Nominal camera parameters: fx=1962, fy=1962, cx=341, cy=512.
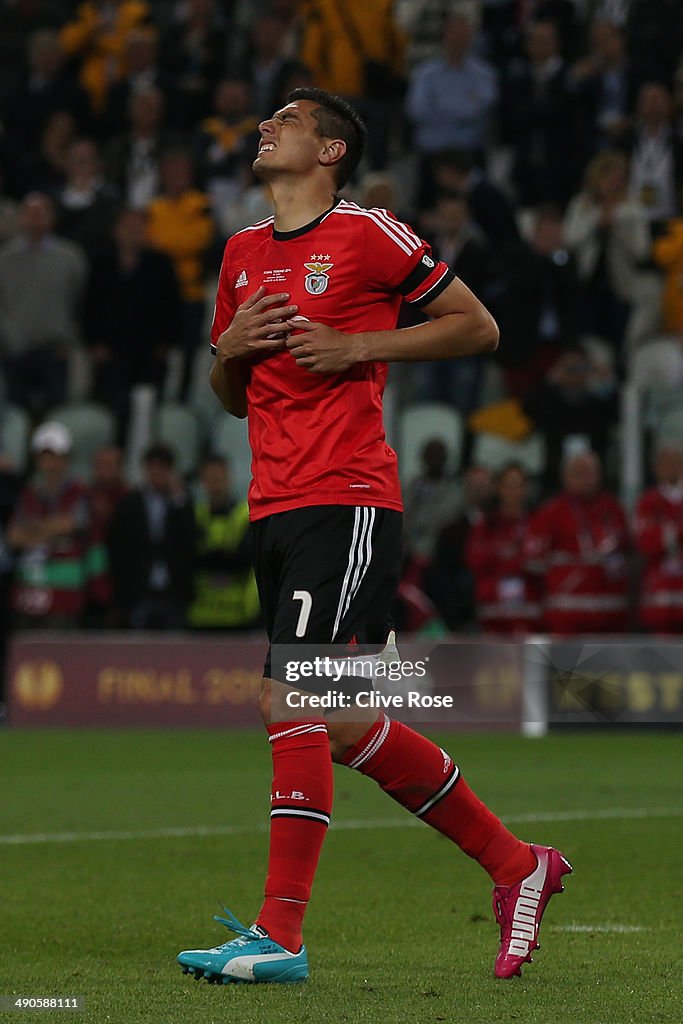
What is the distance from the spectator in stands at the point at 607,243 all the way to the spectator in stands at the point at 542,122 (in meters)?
1.06

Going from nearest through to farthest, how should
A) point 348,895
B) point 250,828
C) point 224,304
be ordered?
point 224,304 < point 348,895 < point 250,828

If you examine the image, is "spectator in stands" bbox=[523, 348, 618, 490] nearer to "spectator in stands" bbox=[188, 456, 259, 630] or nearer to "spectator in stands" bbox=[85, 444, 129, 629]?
"spectator in stands" bbox=[188, 456, 259, 630]

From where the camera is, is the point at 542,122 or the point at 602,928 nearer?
the point at 602,928

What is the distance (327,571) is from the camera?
508 cm

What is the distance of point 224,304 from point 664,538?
874 cm

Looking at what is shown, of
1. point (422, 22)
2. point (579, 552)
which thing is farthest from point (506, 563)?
point (422, 22)

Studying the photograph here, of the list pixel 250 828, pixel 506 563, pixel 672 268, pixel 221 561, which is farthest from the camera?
pixel 672 268

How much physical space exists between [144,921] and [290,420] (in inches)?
69.6

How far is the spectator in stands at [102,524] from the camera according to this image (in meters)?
15.1

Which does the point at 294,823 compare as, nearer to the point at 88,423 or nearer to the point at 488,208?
the point at 488,208

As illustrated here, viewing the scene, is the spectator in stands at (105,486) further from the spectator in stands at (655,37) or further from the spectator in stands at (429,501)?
the spectator in stands at (655,37)

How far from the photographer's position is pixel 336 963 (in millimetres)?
5297

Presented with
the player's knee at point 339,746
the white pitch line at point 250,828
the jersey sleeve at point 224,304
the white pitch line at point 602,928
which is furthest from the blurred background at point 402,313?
the player's knee at point 339,746

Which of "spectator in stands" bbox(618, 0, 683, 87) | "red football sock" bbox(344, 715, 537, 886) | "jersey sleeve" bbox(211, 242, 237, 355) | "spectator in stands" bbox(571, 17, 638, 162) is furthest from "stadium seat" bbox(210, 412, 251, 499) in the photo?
"red football sock" bbox(344, 715, 537, 886)
